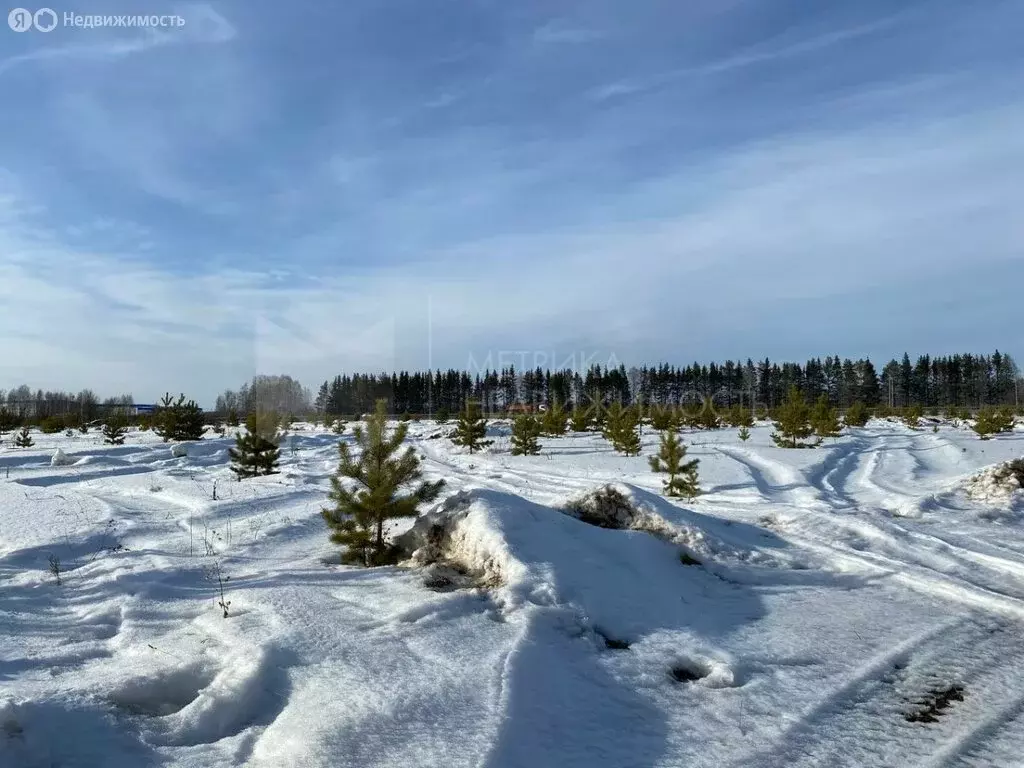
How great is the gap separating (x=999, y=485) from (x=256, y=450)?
18064 millimetres

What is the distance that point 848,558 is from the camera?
8.12m

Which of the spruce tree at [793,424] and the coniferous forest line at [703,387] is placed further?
the coniferous forest line at [703,387]

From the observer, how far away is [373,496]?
7613mm

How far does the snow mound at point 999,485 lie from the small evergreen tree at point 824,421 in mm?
18662

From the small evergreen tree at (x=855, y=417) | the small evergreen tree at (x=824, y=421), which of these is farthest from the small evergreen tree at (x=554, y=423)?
the small evergreen tree at (x=855, y=417)

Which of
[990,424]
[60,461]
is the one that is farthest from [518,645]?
[990,424]

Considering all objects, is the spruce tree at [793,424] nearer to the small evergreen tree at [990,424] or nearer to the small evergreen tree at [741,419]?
the small evergreen tree at [741,419]

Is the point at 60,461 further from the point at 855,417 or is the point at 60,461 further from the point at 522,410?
the point at 855,417

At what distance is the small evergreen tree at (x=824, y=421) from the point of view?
32.5 metres

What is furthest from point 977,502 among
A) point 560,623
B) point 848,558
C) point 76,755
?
point 76,755

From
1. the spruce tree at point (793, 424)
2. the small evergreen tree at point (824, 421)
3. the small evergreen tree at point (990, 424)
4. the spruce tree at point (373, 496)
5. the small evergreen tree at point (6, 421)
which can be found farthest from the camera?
the small evergreen tree at point (6, 421)

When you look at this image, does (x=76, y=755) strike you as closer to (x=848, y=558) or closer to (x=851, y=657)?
(x=851, y=657)

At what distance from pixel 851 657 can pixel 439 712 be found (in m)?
3.36

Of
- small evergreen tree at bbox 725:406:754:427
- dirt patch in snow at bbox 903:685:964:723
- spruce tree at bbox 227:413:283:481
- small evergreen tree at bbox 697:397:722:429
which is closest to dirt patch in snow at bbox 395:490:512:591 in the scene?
dirt patch in snow at bbox 903:685:964:723
